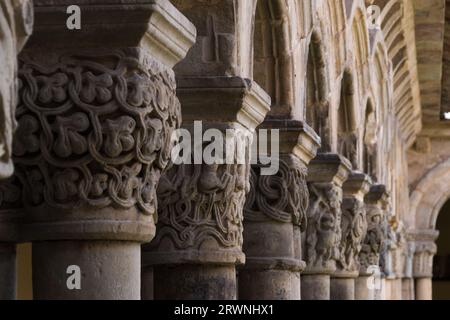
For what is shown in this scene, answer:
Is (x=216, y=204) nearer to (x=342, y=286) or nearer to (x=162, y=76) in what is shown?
(x=162, y=76)

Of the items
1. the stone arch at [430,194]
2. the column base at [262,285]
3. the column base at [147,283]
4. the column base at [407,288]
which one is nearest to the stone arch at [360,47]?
the column base at [262,285]

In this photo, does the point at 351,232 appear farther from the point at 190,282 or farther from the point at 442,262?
the point at 442,262

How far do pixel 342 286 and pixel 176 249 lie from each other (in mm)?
5403

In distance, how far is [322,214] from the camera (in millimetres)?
10258

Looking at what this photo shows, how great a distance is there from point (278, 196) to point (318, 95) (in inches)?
93.7

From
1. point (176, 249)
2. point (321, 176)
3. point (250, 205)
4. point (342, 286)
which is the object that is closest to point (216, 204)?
point (176, 249)

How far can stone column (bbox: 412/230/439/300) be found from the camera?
2442 cm

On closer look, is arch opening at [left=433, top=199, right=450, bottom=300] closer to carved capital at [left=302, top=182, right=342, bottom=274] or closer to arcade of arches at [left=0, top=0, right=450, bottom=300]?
arcade of arches at [left=0, top=0, right=450, bottom=300]

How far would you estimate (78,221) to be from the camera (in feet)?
→ 16.7

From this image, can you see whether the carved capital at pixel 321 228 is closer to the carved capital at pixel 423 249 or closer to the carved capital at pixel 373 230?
the carved capital at pixel 373 230

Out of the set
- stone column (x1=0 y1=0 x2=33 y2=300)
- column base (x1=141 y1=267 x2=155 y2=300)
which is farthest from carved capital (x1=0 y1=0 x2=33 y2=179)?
column base (x1=141 y1=267 x2=155 y2=300)

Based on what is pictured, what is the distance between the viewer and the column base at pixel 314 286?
10320mm
